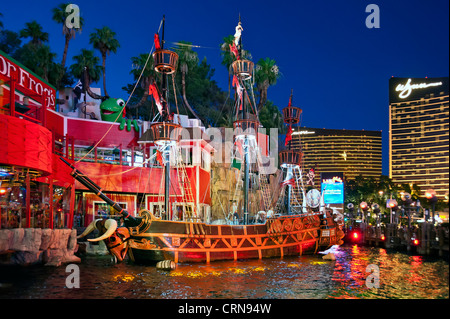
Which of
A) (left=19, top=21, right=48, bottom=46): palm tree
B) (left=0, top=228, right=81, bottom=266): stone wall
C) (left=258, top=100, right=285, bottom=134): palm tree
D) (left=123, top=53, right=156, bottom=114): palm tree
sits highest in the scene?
(left=19, top=21, right=48, bottom=46): palm tree

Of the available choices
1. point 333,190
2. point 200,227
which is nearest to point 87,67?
point 200,227

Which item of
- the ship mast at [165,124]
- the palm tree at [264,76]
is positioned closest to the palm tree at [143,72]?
the palm tree at [264,76]

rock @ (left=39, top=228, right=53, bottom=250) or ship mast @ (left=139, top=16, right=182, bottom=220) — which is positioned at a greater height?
ship mast @ (left=139, top=16, right=182, bottom=220)

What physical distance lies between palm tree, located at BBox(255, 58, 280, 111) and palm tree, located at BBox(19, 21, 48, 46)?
2603 centimetres

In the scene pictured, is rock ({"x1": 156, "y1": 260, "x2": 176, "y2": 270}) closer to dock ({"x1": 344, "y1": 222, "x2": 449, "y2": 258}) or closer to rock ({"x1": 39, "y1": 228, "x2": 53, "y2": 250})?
rock ({"x1": 39, "y1": 228, "x2": 53, "y2": 250})

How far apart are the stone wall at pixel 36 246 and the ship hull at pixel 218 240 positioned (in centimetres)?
369

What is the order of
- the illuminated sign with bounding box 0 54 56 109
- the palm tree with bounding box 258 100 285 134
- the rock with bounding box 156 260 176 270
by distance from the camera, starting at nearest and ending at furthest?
the rock with bounding box 156 260 176 270
the illuminated sign with bounding box 0 54 56 109
the palm tree with bounding box 258 100 285 134

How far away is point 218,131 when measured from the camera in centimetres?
4653

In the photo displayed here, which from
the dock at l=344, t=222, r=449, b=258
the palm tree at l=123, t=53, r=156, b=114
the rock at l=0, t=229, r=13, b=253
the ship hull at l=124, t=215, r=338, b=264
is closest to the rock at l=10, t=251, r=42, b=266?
the rock at l=0, t=229, r=13, b=253

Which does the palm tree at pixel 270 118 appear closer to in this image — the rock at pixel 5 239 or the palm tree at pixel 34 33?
the palm tree at pixel 34 33

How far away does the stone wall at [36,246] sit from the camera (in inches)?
755

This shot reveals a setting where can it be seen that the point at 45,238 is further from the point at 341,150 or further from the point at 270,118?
the point at 341,150

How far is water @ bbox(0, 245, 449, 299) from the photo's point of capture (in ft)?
49.2
